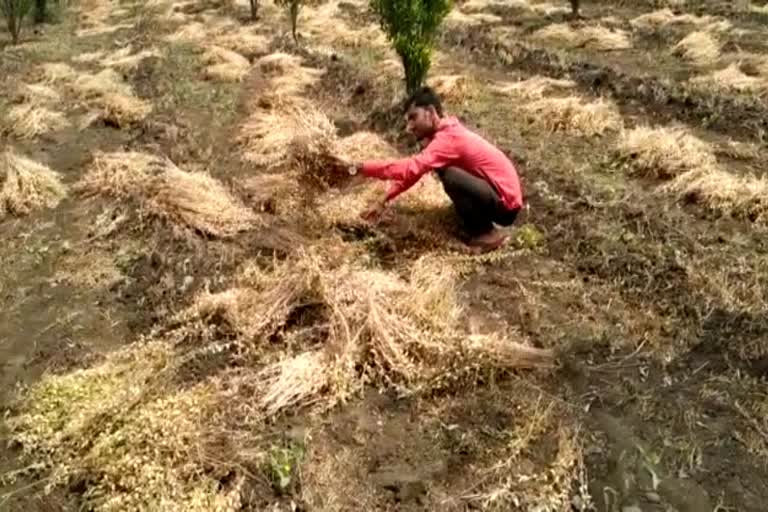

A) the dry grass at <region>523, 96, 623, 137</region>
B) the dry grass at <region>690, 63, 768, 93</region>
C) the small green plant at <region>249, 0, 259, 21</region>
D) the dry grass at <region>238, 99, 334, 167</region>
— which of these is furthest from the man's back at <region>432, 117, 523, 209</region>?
the small green plant at <region>249, 0, 259, 21</region>

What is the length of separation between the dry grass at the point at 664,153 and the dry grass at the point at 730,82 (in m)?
2.22

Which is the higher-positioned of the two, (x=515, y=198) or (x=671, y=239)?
(x=515, y=198)

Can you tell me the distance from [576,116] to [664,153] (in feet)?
3.89

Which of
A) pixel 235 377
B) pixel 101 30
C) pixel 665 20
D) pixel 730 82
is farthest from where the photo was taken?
pixel 101 30

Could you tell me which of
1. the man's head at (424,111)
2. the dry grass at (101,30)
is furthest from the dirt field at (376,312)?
the dry grass at (101,30)

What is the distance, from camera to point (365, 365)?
142 inches

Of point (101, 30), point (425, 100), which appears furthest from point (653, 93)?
point (101, 30)

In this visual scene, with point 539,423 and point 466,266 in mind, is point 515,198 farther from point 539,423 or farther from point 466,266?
point 539,423

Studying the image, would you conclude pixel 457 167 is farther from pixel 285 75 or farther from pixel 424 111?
pixel 285 75

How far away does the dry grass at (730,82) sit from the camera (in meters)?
8.09

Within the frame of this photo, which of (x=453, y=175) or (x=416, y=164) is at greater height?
(x=416, y=164)

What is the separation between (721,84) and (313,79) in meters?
4.59

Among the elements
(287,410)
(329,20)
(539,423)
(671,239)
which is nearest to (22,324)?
(287,410)

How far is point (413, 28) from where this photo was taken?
8.02 meters
